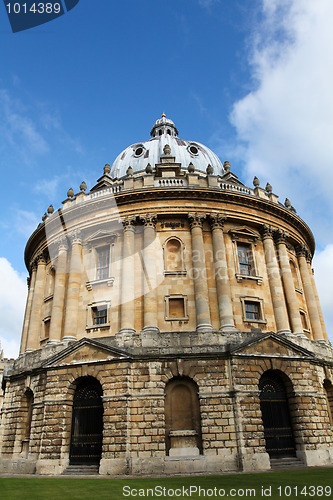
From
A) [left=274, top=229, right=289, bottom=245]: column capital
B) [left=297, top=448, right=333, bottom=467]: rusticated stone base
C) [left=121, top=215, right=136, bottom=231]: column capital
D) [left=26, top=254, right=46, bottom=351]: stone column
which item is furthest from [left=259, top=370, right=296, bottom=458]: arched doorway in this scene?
[left=26, top=254, right=46, bottom=351]: stone column

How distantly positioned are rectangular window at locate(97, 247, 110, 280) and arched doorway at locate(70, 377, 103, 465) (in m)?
7.53

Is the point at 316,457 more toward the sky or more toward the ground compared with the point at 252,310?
more toward the ground

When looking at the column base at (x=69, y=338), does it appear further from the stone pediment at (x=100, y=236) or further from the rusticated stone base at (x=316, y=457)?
the rusticated stone base at (x=316, y=457)

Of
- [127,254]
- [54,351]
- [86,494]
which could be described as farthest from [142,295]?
[86,494]

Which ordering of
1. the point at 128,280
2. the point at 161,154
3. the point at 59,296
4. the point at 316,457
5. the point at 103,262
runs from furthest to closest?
the point at 161,154, the point at 103,262, the point at 59,296, the point at 128,280, the point at 316,457

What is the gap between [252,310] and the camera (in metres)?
26.0

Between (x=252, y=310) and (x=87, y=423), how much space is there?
12498 mm

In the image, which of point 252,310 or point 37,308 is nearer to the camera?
point 252,310

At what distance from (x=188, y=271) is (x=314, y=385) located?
410 inches

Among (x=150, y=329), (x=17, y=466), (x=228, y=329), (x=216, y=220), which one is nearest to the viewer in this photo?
(x=150, y=329)

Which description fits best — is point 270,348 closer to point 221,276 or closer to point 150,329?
point 221,276

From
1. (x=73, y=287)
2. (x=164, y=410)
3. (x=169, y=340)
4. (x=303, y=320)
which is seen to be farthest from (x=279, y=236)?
(x=73, y=287)

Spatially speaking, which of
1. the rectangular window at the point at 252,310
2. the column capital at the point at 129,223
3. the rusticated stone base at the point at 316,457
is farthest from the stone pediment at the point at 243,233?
the rusticated stone base at the point at 316,457

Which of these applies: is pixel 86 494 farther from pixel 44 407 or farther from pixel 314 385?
pixel 314 385
